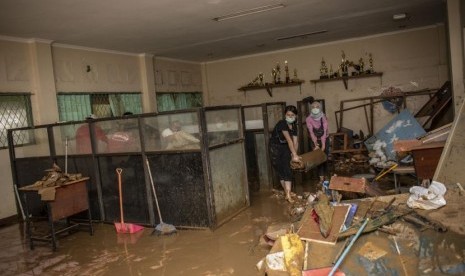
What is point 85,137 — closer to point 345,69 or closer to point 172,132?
point 172,132

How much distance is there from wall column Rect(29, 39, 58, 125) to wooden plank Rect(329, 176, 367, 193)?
501cm

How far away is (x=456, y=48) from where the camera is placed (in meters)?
5.51

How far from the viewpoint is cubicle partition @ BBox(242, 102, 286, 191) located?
20.5 feet

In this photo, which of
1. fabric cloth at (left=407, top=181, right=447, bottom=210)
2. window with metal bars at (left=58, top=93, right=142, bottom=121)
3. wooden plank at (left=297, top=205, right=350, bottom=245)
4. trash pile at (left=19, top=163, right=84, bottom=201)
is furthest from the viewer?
window with metal bars at (left=58, top=93, right=142, bottom=121)

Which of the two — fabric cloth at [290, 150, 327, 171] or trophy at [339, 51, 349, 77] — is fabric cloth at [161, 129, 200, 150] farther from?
trophy at [339, 51, 349, 77]

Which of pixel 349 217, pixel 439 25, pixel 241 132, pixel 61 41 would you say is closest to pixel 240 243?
pixel 349 217

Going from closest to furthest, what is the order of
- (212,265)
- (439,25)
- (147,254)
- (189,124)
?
(212,265)
(147,254)
(189,124)
(439,25)

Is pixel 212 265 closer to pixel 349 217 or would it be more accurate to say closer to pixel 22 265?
pixel 349 217

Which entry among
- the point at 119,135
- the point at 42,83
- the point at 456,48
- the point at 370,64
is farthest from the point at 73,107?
the point at 370,64

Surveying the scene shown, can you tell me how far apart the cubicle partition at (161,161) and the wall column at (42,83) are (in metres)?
0.73

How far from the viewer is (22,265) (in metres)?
3.93

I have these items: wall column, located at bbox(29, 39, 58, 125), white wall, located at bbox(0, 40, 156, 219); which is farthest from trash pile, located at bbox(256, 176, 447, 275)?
wall column, located at bbox(29, 39, 58, 125)

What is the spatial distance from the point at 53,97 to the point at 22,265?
3437 mm

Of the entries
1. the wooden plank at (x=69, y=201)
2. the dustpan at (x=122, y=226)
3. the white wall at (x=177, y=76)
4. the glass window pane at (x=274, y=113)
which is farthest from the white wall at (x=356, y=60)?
the wooden plank at (x=69, y=201)
